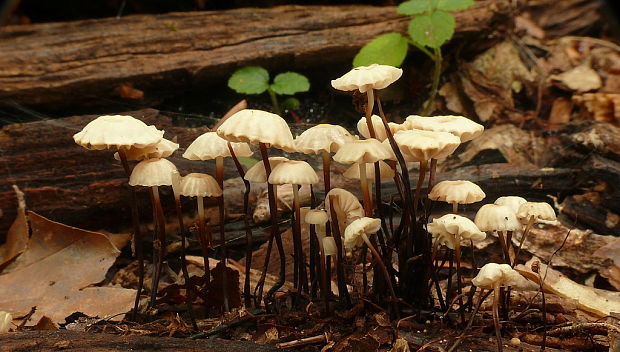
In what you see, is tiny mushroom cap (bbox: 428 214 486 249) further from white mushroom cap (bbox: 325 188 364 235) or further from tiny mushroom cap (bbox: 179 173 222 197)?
tiny mushroom cap (bbox: 179 173 222 197)

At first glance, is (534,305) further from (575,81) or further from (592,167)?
(575,81)

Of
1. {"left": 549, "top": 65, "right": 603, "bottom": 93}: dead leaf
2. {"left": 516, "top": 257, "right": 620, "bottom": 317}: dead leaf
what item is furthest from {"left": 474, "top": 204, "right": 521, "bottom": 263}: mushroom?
{"left": 549, "top": 65, "right": 603, "bottom": 93}: dead leaf

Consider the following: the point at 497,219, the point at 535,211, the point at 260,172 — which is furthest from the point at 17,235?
the point at 535,211

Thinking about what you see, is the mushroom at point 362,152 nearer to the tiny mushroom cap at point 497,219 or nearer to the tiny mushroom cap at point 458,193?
the tiny mushroom cap at point 458,193

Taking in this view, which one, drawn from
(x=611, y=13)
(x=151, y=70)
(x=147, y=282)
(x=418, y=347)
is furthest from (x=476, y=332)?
(x=151, y=70)

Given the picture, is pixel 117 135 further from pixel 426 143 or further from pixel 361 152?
pixel 426 143
